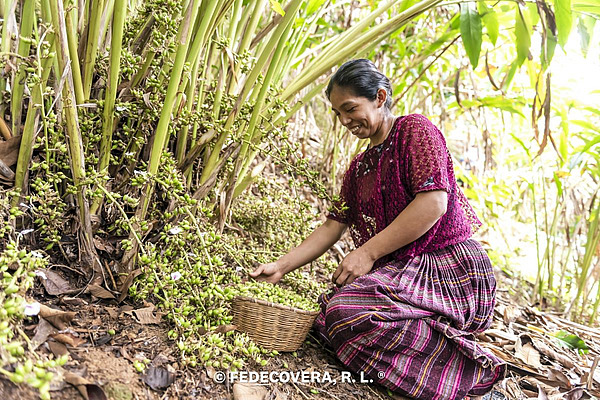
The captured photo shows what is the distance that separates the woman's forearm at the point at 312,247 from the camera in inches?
59.3

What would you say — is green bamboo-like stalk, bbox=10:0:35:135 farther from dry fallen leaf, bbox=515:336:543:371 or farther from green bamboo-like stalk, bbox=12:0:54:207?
dry fallen leaf, bbox=515:336:543:371

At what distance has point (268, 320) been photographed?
1.17 metres

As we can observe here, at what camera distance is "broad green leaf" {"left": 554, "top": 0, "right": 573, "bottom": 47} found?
1.39 meters

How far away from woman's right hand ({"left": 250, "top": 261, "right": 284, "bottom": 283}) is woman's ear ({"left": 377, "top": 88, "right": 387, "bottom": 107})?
0.58 metres

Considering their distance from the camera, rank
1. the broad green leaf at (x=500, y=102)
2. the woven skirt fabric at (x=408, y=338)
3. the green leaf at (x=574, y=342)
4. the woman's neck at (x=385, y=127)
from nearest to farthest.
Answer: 1. the woven skirt fabric at (x=408, y=338)
2. the woman's neck at (x=385, y=127)
3. the green leaf at (x=574, y=342)
4. the broad green leaf at (x=500, y=102)

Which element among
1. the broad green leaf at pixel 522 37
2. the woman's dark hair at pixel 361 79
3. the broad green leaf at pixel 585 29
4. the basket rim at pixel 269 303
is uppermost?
the broad green leaf at pixel 585 29

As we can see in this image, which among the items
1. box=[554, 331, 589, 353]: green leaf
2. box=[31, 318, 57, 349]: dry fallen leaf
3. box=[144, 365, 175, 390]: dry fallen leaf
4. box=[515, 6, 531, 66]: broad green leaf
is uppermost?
box=[515, 6, 531, 66]: broad green leaf

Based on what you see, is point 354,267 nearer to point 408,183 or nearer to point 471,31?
point 408,183

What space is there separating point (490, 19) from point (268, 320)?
1.24 metres

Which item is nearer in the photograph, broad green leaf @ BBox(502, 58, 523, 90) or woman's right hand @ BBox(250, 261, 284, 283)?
woman's right hand @ BBox(250, 261, 284, 283)

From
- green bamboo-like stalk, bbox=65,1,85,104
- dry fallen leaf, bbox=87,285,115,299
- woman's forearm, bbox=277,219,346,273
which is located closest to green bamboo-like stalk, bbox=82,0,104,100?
green bamboo-like stalk, bbox=65,1,85,104

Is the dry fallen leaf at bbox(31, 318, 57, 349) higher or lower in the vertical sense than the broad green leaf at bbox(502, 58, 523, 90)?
lower

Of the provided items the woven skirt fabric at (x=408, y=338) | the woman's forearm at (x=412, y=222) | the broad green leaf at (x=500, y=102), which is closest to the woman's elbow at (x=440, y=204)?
the woman's forearm at (x=412, y=222)

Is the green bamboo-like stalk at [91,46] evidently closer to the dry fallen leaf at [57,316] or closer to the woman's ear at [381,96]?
the dry fallen leaf at [57,316]
